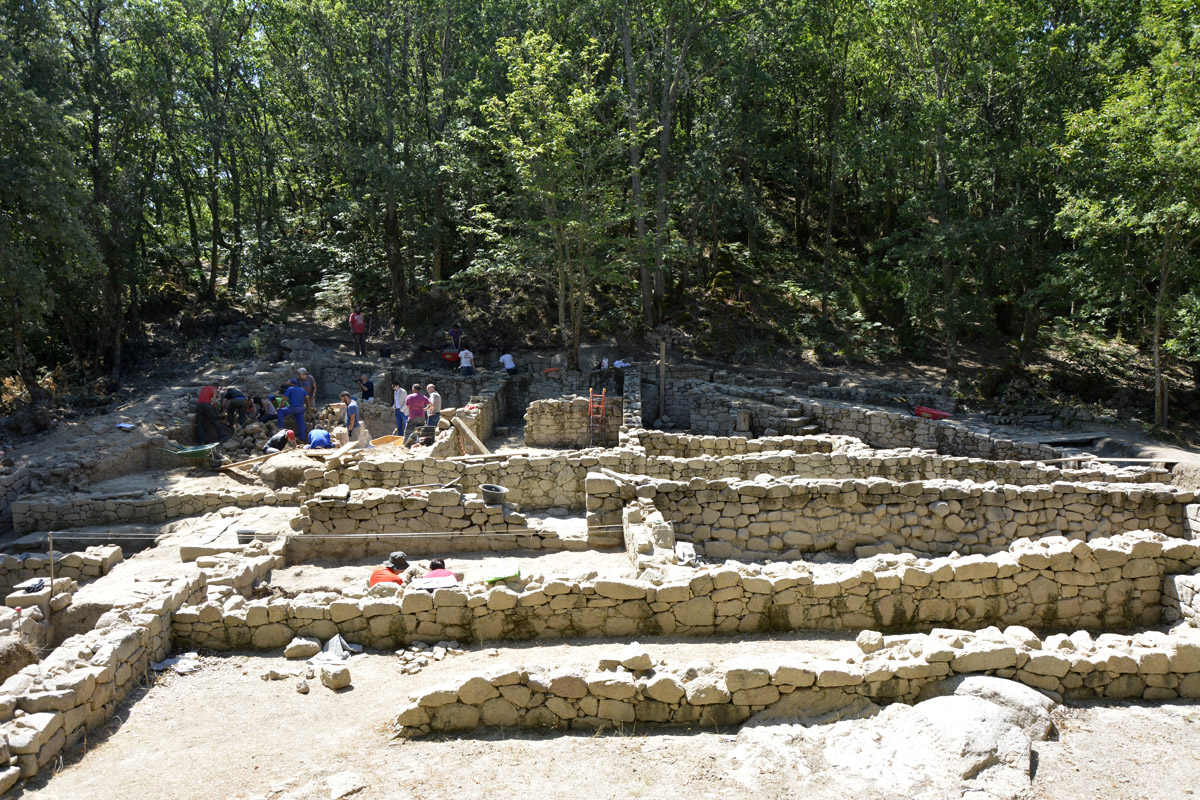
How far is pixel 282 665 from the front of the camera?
24.5 feet

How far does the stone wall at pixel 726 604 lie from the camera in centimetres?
770

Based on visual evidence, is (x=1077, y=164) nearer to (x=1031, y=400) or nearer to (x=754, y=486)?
(x=1031, y=400)

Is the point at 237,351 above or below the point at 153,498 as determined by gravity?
above

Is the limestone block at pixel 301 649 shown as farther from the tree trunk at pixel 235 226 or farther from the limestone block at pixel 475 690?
the tree trunk at pixel 235 226

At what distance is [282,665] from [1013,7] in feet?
89.2

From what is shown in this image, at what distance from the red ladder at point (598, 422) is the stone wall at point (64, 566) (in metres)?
10.2

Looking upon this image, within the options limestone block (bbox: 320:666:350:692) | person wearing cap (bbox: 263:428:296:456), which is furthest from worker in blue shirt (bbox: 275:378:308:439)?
limestone block (bbox: 320:666:350:692)

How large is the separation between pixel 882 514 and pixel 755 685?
480 centimetres

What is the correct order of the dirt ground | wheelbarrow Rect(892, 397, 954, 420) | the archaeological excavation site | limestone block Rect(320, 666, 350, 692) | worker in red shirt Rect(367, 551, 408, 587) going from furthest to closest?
wheelbarrow Rect(892, 397, 954, 420), worker in red shirt Rect(367, 551, 408, 587), limestone block Rect(320, 666, 350, 692), the archaeological excavation site, the dirt ground

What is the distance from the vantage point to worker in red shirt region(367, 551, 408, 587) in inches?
363

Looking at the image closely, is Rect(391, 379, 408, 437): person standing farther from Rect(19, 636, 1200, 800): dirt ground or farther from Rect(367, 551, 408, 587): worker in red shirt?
Rect(19, 636, 1200, 800): dirt ground

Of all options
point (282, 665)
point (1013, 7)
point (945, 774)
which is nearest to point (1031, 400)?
point (1013, 7)

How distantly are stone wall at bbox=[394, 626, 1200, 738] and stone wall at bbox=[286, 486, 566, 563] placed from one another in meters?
4.44

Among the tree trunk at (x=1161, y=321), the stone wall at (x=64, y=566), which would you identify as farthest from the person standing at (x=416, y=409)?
the tree trunk at (x=1161, y=321)
